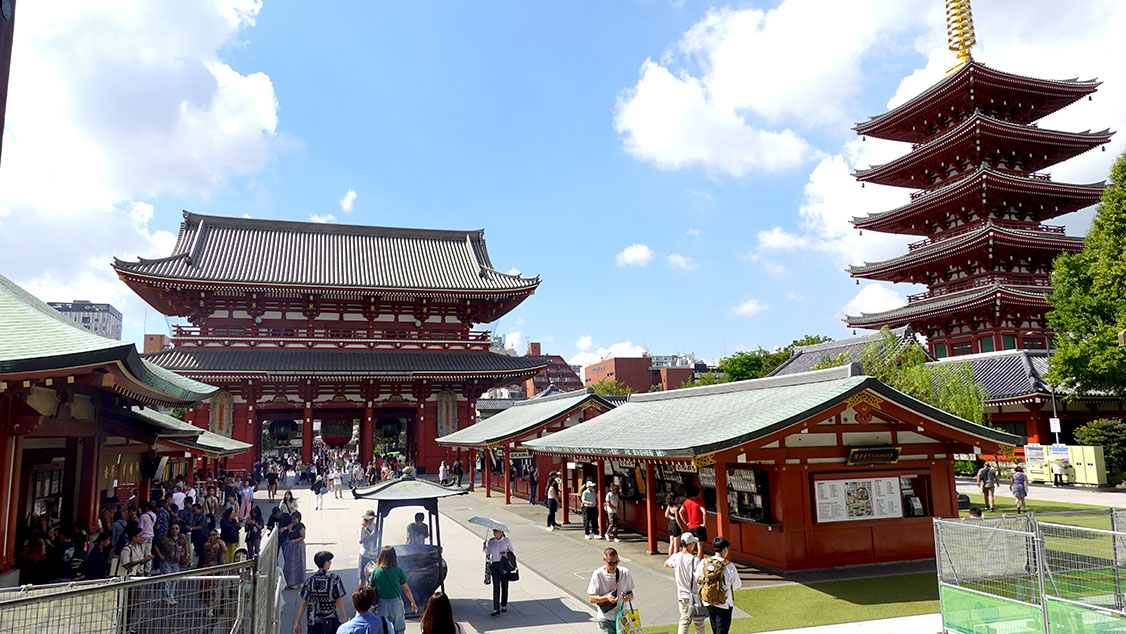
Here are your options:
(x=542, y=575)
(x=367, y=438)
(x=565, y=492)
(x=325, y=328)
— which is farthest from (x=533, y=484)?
(x=325, y=328)

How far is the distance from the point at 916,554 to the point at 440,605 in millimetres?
12574

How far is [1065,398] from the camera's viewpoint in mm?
31688

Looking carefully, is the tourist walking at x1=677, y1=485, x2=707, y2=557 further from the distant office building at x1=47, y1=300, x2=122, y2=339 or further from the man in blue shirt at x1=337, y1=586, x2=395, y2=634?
the distant office building at x1=47, y1=300, x2=122, y2=339

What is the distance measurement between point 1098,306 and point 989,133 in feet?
41.0

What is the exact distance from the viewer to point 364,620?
639 centimetres

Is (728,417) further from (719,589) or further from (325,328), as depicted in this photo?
(325,328)

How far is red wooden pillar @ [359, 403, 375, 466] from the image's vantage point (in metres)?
39.4

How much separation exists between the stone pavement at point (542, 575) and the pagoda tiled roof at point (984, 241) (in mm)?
29043

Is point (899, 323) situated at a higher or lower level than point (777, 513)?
higher

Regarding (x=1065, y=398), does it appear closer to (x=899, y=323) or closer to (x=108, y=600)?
(x=899, y=323)

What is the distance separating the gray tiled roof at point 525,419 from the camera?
87.5 ft

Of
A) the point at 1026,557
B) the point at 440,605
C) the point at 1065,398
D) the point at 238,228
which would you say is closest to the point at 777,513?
the point at 1026,557

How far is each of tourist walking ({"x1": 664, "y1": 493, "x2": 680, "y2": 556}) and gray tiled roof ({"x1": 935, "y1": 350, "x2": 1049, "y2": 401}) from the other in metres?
23.5

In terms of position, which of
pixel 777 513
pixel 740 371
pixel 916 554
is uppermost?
pixel 740 371
